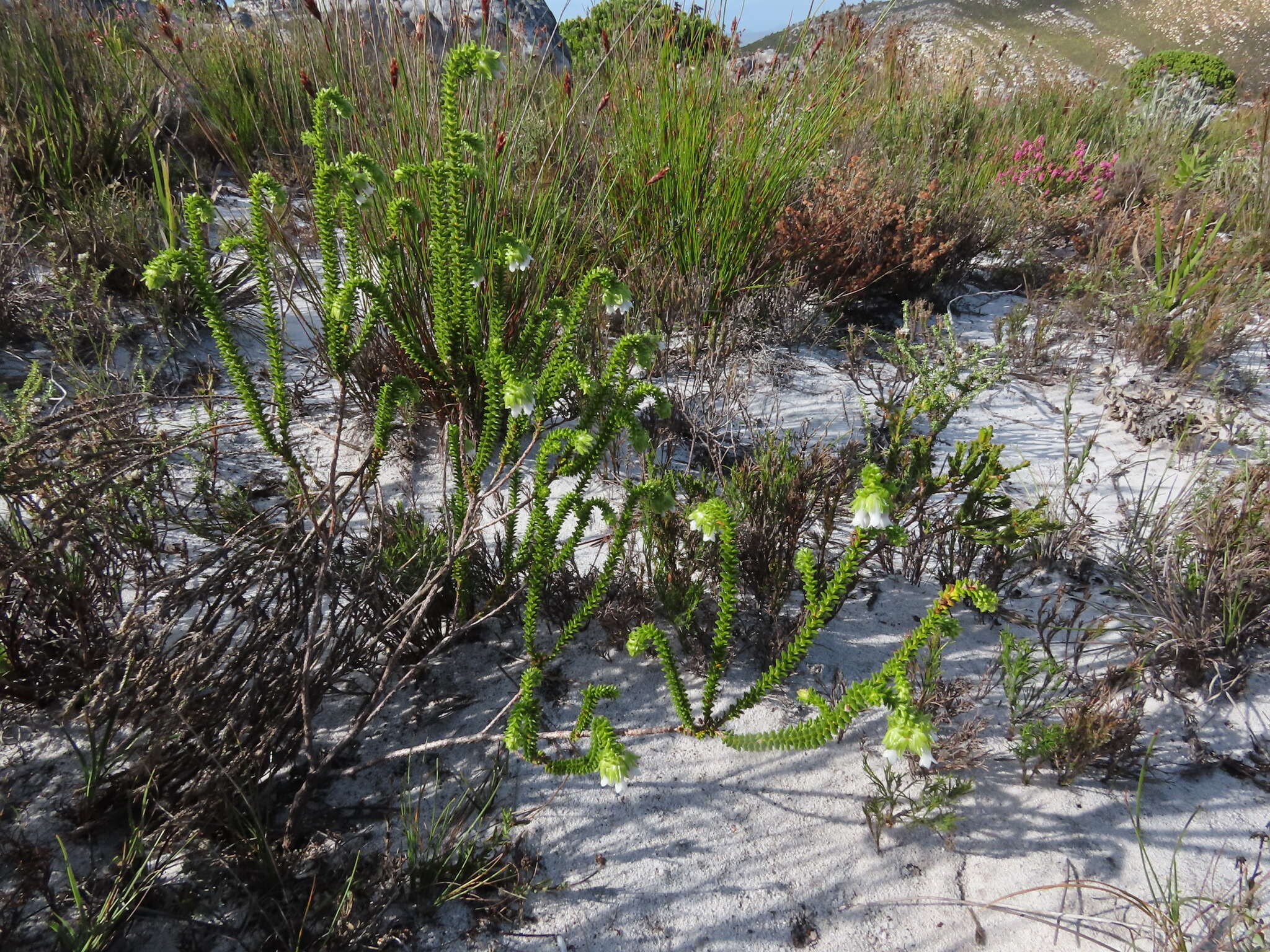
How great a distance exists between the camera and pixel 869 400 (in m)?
3.21

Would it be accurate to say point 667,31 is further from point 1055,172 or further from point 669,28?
point 1055,172

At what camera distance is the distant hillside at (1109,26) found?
29375mm

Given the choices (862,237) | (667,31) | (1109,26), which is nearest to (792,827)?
(862,237)

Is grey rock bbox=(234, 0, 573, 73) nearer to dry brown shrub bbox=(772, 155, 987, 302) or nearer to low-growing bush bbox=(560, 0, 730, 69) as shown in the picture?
low-growing bush bbox=(560, 0, 730, 69)

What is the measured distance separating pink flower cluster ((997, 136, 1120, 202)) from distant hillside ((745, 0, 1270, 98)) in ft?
86.0

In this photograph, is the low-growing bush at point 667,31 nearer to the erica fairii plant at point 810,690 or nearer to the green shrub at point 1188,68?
the erica fairii plant at point 810,690

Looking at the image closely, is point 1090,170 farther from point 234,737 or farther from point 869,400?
point 234,737

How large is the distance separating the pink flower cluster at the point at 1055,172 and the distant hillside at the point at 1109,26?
1032 inches

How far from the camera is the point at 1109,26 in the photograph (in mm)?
36219

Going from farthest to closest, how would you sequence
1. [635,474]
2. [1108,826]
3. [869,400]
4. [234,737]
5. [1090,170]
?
[1090,170] < [869,400] < [635,474] < [1108,826] < [234,737]

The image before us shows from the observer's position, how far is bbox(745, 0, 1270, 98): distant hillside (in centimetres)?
2938

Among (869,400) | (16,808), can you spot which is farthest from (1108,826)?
(16,808)

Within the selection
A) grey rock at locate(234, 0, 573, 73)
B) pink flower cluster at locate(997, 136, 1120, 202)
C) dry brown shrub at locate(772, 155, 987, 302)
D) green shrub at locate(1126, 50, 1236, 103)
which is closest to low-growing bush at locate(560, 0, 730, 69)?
grey rock at locate(234, 0, 573, 73)

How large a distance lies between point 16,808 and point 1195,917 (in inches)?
98.1
